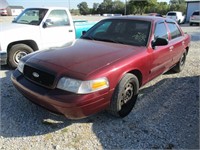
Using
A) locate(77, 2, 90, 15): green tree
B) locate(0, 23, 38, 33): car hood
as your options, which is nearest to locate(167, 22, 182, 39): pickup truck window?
locate(0, 23, 38, 33): car hood

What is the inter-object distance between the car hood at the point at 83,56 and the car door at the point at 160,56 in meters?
0.48

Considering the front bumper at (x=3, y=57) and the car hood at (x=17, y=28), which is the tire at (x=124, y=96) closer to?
the front bumper at (x=3, y=57)

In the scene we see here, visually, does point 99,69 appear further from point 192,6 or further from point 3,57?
point 192,6

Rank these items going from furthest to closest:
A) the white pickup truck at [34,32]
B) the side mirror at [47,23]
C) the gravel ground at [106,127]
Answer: the side mirror at [47,23]
the white pickup truck at [34,32]
the gravel ground at [106,127]

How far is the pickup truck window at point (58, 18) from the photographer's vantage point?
6.11 metres

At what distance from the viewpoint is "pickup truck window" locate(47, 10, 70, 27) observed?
6106 mm

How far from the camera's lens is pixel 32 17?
623cm

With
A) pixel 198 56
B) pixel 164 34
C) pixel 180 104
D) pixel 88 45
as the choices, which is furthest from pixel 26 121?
pixel 198 56

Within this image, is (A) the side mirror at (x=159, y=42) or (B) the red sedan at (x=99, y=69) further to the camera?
(A) the side mirror at (x=159, y=42)

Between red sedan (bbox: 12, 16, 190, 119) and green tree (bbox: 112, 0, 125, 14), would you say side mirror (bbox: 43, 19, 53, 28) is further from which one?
green tree (bbox: 112, 0, 125, 14)

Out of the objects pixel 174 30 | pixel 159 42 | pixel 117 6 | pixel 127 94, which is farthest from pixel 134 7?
pixel 127 94

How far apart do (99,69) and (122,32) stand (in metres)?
1.57

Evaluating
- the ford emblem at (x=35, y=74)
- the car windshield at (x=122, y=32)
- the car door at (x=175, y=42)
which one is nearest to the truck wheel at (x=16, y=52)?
the car windshield at (x=122, y=32)

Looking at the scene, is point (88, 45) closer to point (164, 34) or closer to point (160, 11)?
point (164, 34)
